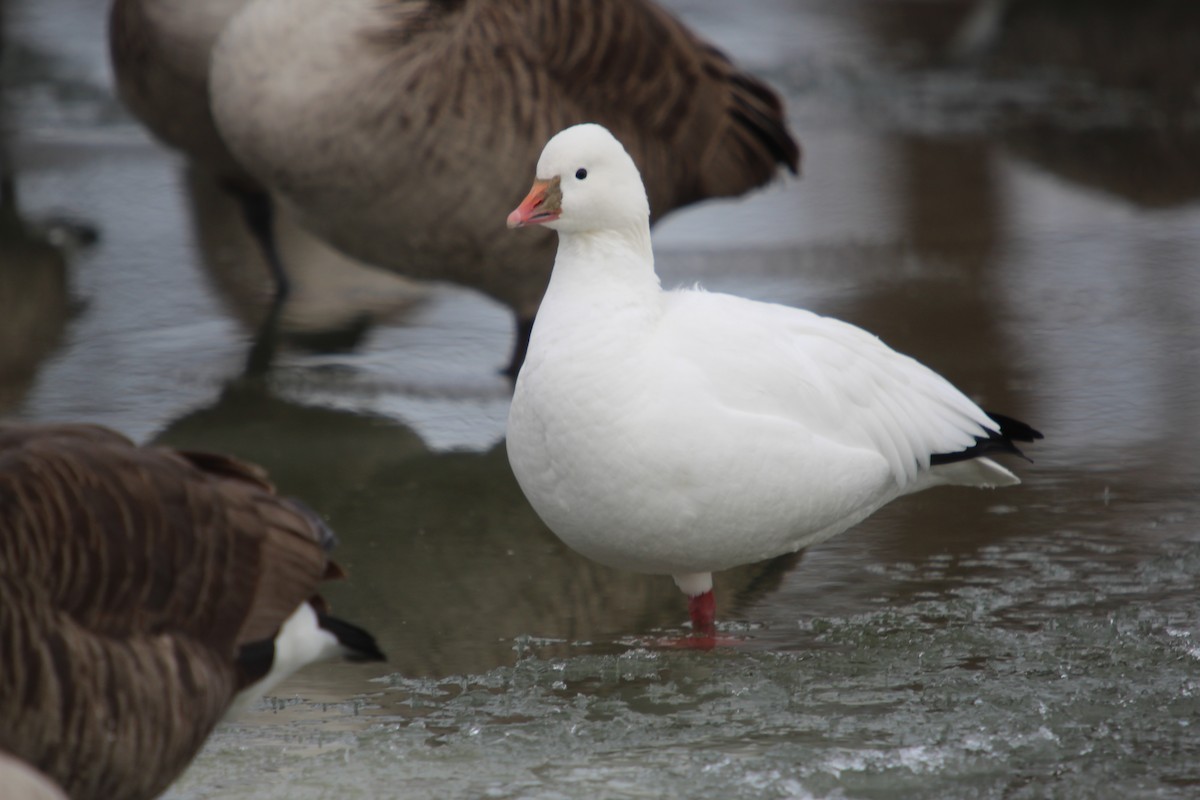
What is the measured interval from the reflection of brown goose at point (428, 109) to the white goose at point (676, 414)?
5.79ft

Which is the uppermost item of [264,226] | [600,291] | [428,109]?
[428,109]

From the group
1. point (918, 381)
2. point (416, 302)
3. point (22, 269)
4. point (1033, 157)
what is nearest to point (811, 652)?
point (918, 381)

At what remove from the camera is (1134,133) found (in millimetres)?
9117

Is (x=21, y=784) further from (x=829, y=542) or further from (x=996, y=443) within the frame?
(x=829, y=542)

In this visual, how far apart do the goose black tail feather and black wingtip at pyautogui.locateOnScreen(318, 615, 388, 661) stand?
1.49 metres

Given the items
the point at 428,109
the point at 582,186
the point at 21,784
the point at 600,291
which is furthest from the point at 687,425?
the point at 428,109

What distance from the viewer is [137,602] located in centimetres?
300

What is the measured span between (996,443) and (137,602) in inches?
82.8

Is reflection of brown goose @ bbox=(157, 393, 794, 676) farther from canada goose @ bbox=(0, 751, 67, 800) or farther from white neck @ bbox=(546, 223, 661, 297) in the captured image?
canada goose @ bbox=(0, 751, 67, 800)

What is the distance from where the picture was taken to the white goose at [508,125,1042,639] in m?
3.52

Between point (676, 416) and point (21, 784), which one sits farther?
point (676, 416)

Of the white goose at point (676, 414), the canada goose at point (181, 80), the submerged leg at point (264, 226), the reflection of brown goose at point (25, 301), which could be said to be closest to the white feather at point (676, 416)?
the white goose at point (676, 414)

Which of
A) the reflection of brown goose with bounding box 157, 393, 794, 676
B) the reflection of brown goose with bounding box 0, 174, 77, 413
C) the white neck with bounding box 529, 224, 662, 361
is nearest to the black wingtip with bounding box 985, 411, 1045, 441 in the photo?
the reflection of brown goose with bounding box 157, 393, 794, 676

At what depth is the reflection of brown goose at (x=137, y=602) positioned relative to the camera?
282 cm
